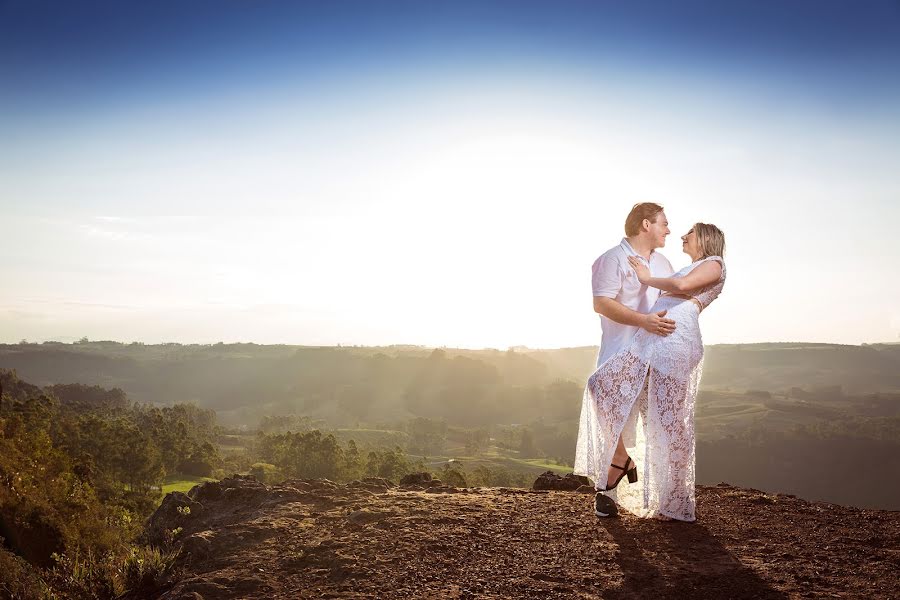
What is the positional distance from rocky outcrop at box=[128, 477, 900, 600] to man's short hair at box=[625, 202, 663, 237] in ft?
10.2

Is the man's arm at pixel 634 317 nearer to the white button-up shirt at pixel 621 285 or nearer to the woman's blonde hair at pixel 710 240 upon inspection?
the white button-up shirt at pixel 621 285

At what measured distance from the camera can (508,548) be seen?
6.24 metres

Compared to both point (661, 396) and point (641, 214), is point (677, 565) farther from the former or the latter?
point (641, 214)

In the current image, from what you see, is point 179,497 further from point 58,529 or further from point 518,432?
point 518,432

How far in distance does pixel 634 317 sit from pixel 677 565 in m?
2.38

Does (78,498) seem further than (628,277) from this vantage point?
Yes

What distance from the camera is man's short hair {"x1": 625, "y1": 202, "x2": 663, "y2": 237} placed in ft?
23.3

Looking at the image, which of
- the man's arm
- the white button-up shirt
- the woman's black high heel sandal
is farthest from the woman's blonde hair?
the woman's black high heel sandal

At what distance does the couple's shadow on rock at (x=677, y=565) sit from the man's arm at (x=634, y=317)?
78.5 inches

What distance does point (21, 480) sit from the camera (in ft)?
73.6

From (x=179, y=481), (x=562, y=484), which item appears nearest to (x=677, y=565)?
(x=562, y=484)

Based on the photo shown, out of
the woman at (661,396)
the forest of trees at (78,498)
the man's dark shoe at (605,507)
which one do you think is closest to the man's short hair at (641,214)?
the woman at (661,396)

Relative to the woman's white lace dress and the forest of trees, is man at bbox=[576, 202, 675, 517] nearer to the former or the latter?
the woman's white lace dress

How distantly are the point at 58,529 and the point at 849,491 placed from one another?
11066 cm
